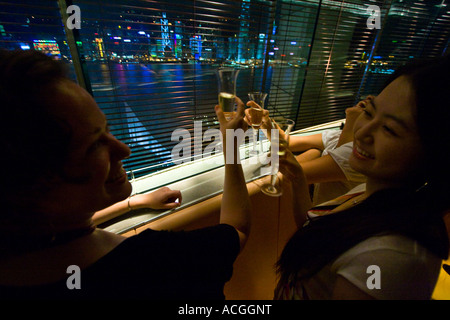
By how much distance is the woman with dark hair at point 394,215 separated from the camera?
566 mm

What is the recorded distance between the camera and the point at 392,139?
0.71m

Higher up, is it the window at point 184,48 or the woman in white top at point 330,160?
the window at point 184,48

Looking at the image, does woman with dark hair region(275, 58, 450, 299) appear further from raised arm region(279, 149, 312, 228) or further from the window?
the window

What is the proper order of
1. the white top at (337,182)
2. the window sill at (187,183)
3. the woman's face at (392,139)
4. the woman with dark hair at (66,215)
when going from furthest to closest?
the white top at (337,182)
the window sill at (187,183)
the woman's face at (392,139)
the woman with dark hair at (66,215)

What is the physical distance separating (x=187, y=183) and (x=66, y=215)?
2.67ft

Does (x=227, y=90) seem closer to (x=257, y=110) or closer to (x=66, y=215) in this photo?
(x=257, y=110)

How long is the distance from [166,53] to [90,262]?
2.06m

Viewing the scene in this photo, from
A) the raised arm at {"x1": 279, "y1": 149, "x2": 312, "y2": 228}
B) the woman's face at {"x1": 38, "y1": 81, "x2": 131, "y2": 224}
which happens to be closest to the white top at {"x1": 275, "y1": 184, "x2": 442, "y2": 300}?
the raised arm at {"x1": 279, "y1": 149, "x2": 312, "y2": 228}

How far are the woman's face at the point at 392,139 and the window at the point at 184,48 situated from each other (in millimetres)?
1043

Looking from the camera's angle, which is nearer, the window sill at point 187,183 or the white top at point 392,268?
the white top at point 392,268

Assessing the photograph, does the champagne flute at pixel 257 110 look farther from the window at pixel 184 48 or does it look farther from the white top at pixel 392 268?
the white top at pixel 392 268

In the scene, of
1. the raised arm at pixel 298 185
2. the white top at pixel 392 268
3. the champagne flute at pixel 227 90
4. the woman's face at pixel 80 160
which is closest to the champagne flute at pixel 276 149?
the raised arm at pixel 298 185

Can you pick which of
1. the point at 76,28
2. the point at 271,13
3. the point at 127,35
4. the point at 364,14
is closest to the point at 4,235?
the point at 76,28
